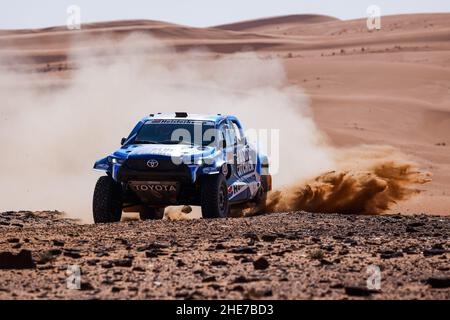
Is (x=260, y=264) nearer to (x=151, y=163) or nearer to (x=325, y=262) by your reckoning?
(x=325, y=262)

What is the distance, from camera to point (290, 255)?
12492 mm

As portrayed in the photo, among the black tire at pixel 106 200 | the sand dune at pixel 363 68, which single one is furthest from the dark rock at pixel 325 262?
the sand dune at pixel 363 68

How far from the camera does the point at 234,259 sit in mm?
12203

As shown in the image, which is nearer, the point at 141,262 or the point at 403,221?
the point at 141,262

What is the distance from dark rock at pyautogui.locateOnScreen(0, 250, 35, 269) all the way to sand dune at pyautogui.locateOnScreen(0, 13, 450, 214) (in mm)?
12014

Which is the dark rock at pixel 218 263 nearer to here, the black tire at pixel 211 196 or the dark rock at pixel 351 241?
the dark rock at pixel 351 241

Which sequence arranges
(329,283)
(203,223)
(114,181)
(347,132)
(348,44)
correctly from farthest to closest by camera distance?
(348,44) < (347,132) < (114,181) < (203,223) < (329,283)

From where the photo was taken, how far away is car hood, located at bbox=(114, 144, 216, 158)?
1636cm

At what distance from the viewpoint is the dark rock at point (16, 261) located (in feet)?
38.0
